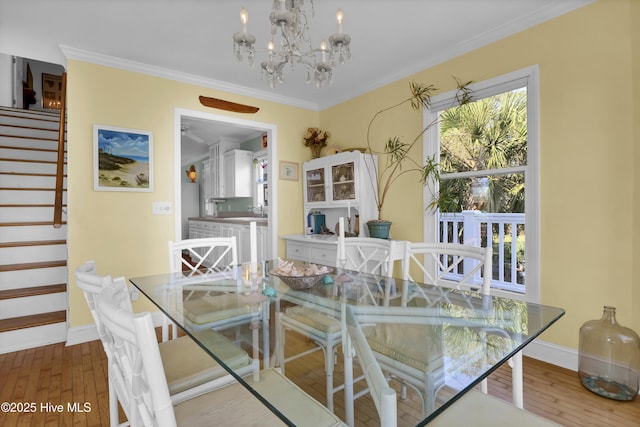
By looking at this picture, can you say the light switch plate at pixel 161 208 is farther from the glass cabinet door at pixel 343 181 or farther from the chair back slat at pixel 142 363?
the chair back slat at pixel 142 363

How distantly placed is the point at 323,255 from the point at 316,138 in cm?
161

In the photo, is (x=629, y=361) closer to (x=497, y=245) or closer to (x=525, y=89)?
(x=497, y=245)

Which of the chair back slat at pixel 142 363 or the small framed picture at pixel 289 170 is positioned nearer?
the chair back slat at pixel 142 363

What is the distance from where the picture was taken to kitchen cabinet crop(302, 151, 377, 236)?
3.34m

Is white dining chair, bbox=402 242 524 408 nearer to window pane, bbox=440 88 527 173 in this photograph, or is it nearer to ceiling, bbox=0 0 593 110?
window pane, bbox=440 88 527 173

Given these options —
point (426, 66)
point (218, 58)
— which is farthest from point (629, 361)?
point (218, 58)

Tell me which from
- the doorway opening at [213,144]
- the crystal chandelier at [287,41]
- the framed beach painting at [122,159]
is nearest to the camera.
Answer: the crystal chandelier at [287,41]

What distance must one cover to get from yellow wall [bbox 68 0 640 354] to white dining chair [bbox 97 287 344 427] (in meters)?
2.15

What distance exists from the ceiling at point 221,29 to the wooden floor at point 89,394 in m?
2.49

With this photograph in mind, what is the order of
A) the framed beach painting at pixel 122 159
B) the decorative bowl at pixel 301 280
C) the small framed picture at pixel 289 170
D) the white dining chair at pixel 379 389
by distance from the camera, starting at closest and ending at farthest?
1. the white dining chair at pixel 379 389
2. the decorative bowl at pixel 301 280
3. the framed beach painting at pixel 122 159
4. the small framed picture at pixel 289 170

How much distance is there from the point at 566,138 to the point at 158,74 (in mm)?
3556

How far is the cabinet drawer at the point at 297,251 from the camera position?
11.7 feet

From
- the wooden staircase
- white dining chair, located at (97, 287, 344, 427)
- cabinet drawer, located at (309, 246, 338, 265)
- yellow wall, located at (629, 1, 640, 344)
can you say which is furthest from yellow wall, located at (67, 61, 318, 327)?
yellow wall, located at (629, 1, 640, 344)

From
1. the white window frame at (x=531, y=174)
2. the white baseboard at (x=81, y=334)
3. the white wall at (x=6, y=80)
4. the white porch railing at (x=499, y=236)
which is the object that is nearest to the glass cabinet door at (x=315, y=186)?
the white porch railing at (x=499, y=236)
